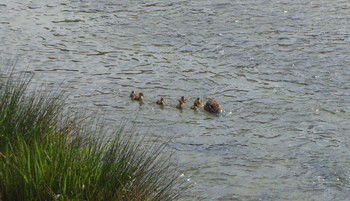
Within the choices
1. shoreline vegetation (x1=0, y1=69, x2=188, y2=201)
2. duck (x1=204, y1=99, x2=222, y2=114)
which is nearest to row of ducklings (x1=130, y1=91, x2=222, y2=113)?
duck (x1=204, y1=99, x2=222, y2=114)

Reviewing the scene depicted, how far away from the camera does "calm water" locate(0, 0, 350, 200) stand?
9.55 metres

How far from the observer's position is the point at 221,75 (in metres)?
12.9

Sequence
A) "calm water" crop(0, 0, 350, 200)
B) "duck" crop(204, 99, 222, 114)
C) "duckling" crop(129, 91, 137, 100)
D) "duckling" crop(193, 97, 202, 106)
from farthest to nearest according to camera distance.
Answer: "duckling" crop(129, 91, 137, 100)
"duckling" crop(193, 97, 202, 106)
"duck" crop(204, 99, 222, 114)
"calm water" crop(0, 0, 350, 200)

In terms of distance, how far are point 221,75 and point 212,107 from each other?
170 cm

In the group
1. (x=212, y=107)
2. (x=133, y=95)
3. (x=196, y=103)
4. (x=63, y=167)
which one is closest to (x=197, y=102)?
(x=196, y=103)

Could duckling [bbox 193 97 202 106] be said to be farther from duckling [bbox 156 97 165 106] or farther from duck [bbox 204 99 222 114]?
duckling [bbox 156 97 165 106]

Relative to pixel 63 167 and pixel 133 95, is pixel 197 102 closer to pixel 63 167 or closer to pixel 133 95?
pixel 133 95

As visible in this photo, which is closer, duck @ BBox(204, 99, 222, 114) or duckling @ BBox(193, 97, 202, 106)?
duck @ BBox(204, 99, 222, 114)

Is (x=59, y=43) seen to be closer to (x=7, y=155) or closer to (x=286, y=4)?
(x=286, y=4)

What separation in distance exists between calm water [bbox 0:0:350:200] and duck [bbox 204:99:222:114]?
0.11 meters

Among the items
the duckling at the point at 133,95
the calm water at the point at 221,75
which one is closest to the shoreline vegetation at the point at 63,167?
the calm water at the point at 221,75

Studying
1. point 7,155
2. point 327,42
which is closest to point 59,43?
point 327,42

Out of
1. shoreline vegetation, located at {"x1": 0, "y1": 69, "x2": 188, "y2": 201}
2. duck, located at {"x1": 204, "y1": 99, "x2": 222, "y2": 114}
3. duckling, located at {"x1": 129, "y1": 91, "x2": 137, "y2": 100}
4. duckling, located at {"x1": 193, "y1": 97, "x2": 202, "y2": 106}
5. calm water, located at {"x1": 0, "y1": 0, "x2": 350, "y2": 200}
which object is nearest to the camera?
shoreline vegetation, located at {"x1": 0, "y1": 69, "x2": 188, "y2": 201}

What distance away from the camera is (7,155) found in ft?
22.6
